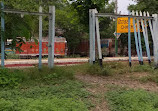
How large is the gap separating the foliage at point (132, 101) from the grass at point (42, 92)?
0.52m

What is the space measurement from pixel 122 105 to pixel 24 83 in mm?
2388

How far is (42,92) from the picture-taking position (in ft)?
14.6

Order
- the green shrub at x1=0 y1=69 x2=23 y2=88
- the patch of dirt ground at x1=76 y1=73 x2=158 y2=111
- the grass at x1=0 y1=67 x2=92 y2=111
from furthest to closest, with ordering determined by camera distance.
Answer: the green shrub at x1=0 y1=69 x2=23 y2=88
the patch of dirt ground at x1=76 y1=73 x2=158 y2=111
the grass at x1=0 y1=67 x2=92 y2=111

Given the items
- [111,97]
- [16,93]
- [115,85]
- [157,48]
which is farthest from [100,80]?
[157,48]

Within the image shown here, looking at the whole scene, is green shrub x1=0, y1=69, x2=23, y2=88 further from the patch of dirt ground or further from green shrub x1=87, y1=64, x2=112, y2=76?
green shrub x1=87, y1=64, x2=112, y2=76

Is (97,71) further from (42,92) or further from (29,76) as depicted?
(42,92)

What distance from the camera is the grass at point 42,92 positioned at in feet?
11.7

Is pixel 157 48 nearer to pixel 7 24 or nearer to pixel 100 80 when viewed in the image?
pixel 100 80

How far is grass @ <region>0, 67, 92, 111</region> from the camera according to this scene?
355 cm

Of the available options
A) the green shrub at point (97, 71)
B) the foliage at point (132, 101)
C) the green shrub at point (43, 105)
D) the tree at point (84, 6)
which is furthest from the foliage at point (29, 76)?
the tree at point (84, 6)

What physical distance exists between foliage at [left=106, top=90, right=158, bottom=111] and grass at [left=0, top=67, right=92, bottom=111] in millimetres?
515

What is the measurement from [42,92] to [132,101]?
6.09 feet

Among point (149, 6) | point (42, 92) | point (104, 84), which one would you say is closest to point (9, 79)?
point (42, 92)

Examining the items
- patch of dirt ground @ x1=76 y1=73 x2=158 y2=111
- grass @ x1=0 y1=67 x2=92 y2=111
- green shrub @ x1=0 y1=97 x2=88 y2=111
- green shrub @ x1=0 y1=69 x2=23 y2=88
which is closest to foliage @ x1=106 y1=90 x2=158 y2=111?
patch of dirt ground @ x1=76 y1=73 x2=158 y2=111
